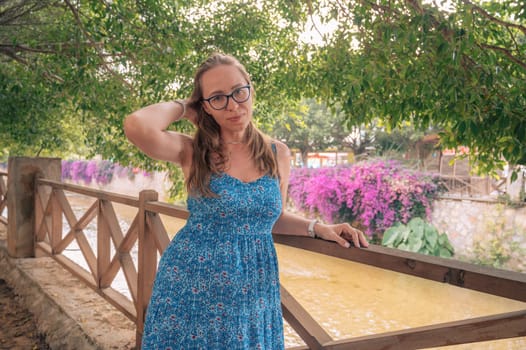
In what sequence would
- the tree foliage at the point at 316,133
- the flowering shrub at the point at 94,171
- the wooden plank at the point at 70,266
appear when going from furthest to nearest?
the tree foliage at the point at 316,133 < the flowering shrub at the point at 94,171 < the wooden plank at the point at 70,266

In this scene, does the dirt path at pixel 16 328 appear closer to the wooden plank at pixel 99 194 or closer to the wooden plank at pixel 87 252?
the wooden plank at pixel 87 252

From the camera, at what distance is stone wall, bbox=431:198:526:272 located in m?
9.16

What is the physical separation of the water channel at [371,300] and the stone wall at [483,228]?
3.12ft

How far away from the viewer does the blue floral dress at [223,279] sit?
1.46m

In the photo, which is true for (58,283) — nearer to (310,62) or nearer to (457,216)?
(310,62)

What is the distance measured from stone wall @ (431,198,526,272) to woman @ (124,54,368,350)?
900 cm

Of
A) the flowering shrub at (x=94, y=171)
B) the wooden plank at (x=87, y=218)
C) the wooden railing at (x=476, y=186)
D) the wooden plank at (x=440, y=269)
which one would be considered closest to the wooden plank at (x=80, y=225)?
the wooden plank at (x=87, y=218)

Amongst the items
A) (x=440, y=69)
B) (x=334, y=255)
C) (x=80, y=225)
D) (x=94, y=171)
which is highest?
(x=440, y=69)

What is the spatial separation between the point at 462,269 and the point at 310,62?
10.8ft

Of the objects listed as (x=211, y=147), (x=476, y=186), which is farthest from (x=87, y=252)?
(x=476, y=186)

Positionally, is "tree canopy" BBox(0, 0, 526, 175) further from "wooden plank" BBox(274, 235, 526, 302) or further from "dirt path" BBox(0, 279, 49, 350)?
"dirt path" BBox(0, 279, 49, 350)

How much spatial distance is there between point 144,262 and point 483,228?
9138 mm

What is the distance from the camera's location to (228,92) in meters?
1.56

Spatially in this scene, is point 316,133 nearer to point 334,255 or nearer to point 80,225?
point 80,225
